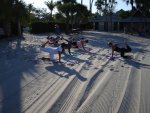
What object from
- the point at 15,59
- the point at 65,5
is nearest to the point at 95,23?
the point at 65,5

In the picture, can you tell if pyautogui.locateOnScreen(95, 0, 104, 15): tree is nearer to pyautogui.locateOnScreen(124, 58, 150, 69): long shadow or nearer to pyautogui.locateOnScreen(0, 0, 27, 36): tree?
pyautogui.locateOnScreen(0, 0, 27, 36): tree

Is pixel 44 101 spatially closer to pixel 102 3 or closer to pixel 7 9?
pixel 7 9

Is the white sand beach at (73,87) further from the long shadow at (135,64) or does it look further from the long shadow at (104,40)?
the long shadow at (104,40)

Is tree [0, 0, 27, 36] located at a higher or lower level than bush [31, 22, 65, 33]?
A: higher

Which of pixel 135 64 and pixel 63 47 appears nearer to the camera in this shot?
pixel 135 64

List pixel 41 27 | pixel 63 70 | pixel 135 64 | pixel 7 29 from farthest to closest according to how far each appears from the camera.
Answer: pixel 41 27 < pixel 7 29 < pixel 135 64 < pixel 63 70

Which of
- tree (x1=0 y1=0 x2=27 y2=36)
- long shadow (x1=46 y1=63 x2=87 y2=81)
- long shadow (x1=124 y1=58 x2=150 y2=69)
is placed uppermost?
tree (x1=0 y1=0 x2=27 y2=36)

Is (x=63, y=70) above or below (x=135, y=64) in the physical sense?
above

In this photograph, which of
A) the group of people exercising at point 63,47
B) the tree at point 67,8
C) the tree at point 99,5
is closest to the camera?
the group of people exercising at point 63,47

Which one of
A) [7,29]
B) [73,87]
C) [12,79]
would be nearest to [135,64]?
[73,87]

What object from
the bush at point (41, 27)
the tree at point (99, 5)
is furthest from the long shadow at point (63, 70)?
the tree at point (99, 5)

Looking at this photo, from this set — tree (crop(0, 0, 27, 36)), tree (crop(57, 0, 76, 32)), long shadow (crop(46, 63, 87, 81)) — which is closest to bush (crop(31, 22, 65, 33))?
tree (crop(57, 0, 76, 32))

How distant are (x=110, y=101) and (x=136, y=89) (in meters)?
1.66

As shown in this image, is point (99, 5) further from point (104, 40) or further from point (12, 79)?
point (12, 79)
